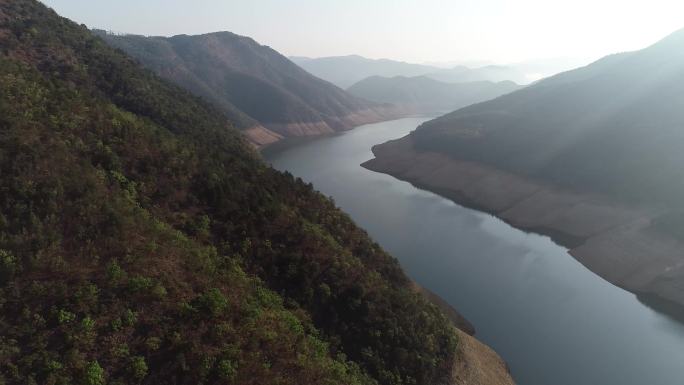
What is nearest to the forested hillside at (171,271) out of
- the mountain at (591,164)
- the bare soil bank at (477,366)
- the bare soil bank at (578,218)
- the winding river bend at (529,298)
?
the bare soil bank at (477,366)

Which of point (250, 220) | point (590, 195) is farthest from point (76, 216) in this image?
point (590, 195)

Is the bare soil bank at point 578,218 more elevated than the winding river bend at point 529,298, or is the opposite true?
the bare soil bank at point 578,218

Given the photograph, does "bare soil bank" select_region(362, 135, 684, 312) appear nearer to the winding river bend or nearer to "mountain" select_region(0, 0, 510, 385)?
the winding river bend

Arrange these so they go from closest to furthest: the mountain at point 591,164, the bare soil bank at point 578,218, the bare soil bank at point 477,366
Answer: the bare soil bank at point 477,366, the bare soil bank at point 578,218, the mountain at point 591,164

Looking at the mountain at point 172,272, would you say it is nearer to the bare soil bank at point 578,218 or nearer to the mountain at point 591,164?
the bare soil bank at point 578,218

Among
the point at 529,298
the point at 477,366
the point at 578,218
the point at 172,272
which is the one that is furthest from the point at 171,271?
the point at 578,218

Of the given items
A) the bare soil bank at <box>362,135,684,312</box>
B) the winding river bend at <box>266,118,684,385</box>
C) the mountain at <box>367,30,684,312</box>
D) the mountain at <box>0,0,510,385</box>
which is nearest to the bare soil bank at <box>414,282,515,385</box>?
the mountain at <box>0,0,510,385</box>
